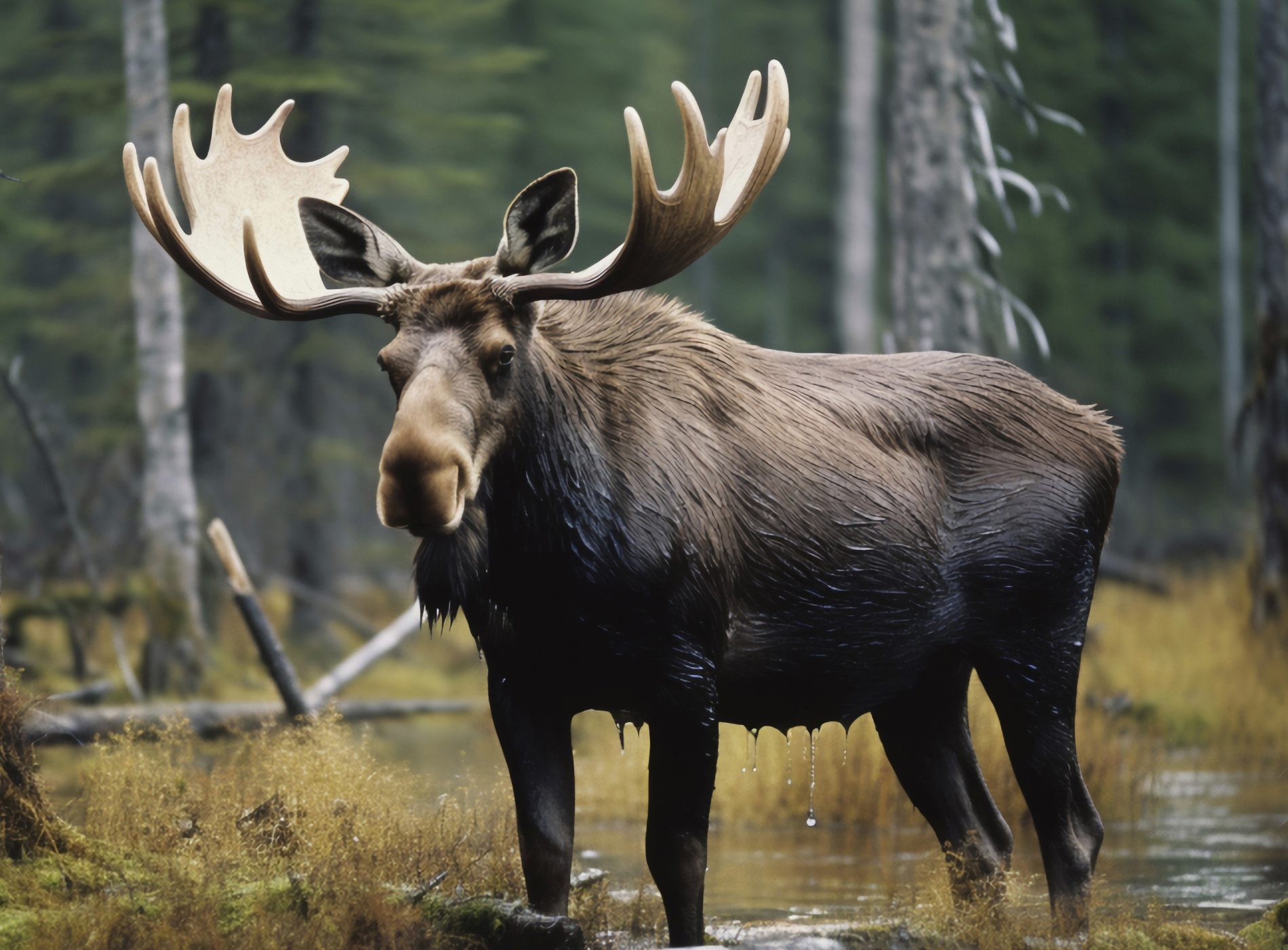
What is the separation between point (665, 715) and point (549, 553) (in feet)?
2.08

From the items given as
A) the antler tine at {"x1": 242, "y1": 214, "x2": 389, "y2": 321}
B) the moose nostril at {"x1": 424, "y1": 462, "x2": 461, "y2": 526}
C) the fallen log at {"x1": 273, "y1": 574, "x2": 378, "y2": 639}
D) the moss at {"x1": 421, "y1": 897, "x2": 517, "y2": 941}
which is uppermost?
the antler tine at {"x1": 242, "y1": 214, "x2": 389, "y2": 321}

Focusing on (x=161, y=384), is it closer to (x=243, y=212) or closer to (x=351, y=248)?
(x=243, y=212)

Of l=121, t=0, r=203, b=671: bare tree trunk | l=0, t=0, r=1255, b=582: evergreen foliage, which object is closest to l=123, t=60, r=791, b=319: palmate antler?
l=121, t=0, r=203, b=671: bare tree trunk

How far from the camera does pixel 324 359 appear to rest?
54.1ft

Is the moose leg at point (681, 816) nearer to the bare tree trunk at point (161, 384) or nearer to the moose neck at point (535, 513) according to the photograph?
the moose neck at point (535, 513)

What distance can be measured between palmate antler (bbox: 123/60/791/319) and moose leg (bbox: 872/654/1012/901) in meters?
2.03

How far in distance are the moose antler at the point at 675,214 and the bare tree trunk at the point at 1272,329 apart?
8.75 m

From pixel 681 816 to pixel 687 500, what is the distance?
102 centimetres

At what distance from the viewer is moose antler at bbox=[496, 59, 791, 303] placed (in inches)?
188

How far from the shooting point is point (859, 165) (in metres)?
25.6

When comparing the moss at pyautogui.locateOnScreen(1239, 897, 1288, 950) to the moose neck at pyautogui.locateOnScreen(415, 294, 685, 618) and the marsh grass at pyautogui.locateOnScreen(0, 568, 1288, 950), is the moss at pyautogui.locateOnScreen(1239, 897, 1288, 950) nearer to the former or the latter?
the marsh grass at pyautogui.locateOnScreen(0, 568, 1288, 950)

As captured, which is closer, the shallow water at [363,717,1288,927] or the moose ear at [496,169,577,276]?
the moose ear at [496,169,577,276]

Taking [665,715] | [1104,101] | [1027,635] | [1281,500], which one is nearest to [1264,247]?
[1281,500]

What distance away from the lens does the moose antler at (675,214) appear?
4.78m
